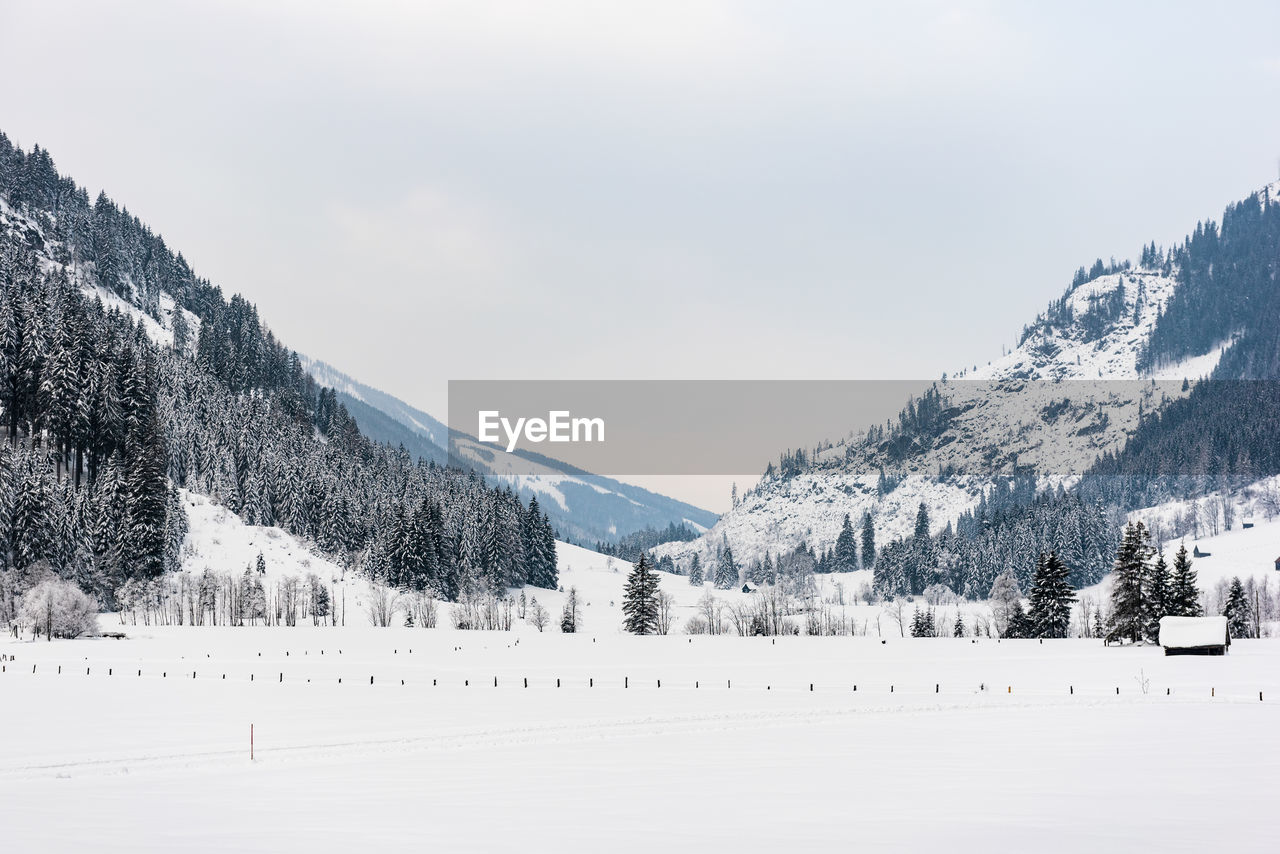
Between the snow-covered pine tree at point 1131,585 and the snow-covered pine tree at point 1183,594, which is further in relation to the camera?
the snow-covered pine tree at point 1131,585

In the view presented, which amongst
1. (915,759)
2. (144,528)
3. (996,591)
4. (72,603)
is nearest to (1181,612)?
(996,591)

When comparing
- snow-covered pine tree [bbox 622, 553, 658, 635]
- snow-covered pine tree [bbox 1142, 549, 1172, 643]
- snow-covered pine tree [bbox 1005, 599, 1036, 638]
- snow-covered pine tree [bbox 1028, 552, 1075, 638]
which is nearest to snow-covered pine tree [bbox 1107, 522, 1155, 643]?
snow-covered pine tree [bbox 1142, 549, 1172, 643]

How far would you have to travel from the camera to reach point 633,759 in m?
40.1

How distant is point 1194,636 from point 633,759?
82230 mm

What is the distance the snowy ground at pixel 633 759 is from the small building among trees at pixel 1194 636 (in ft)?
34.9

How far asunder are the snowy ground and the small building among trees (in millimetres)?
10631

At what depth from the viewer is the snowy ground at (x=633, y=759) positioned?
25.9 meters

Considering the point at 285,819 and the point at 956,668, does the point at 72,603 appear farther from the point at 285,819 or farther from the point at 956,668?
the point at 285,819

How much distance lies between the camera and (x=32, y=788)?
32.5 meters

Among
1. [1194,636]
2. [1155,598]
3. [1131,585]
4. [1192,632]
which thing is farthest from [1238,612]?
[1194,636]

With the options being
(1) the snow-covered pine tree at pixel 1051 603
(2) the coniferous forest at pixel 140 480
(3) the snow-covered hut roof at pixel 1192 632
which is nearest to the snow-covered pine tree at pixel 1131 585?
(3) the snow-covered hut roof at pixel 1192 632

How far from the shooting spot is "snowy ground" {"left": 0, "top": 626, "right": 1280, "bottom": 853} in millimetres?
25891

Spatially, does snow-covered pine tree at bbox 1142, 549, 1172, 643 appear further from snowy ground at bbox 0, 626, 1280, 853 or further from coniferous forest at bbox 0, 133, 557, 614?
coniferous forest at bbox 0, 133, 557, 614

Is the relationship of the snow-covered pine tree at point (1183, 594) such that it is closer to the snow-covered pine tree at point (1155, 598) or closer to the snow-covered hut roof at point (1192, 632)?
the snow-covered pine tree at point (1155, 598)
